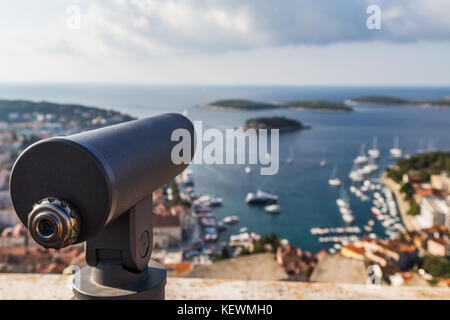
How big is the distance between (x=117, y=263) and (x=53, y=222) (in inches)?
6.5

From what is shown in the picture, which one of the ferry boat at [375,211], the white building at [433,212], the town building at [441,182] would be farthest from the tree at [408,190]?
the ferry boat at [375,211]

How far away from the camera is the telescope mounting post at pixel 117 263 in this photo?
0.57 m

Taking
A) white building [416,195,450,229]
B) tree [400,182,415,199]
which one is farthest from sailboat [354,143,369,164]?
white building [416,195,450,229]

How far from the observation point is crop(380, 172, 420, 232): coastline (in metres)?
13.7

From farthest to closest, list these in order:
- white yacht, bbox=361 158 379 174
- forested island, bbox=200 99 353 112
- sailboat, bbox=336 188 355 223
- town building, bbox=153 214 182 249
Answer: forested island, bbox=200 99 353 112, white yacht, bbox=361 158 379 174, sailboat, bbox=336 188 355 223, town building, bbox=153 214 182 249

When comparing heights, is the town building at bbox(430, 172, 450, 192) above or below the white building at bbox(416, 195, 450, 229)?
above

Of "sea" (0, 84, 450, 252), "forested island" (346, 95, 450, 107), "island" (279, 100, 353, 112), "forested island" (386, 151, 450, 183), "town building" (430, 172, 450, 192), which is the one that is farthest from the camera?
"forested island" (346, 95, 450, 107)

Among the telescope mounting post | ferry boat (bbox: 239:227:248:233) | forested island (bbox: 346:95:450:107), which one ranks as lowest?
ferry boat (bbox: 239:227:248:233)

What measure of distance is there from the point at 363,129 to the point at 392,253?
2014cm

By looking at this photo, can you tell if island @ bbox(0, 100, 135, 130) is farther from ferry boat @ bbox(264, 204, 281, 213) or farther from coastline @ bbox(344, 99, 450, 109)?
coastline @ bbox(344, 99, 450, 109)

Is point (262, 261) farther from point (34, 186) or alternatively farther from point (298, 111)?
point (298, 111)

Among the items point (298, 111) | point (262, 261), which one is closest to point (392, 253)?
point (262, 261)

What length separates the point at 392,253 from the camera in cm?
994

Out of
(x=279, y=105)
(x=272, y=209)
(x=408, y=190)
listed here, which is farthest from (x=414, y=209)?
(x=279, y=105)
